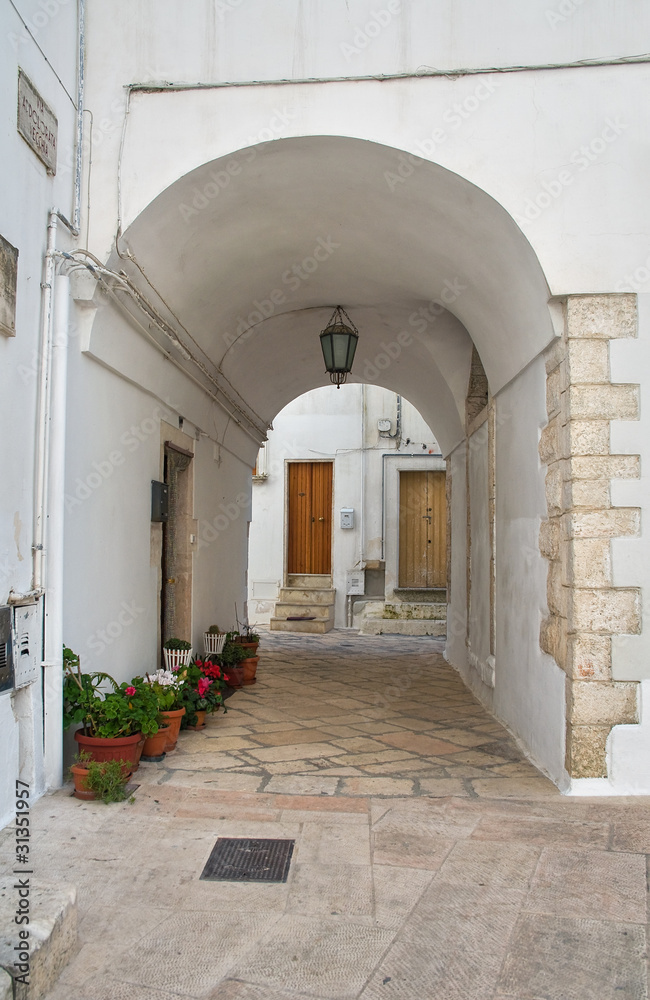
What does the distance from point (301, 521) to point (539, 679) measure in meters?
9.31

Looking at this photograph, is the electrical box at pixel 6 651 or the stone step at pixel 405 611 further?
the stone step at pixel 405 611

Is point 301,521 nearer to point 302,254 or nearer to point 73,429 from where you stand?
point 302,254

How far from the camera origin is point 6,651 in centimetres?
310

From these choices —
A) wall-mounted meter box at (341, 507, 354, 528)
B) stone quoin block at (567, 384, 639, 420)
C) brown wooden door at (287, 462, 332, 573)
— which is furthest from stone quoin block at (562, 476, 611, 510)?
brown wooden door at (287, 462, 332, 573)

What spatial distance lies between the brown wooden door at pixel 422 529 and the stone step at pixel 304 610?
4.35ft

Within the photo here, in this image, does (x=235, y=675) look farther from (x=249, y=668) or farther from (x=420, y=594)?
(x=420, y=594)

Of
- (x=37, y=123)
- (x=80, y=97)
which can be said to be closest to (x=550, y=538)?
(x=37, y=123)

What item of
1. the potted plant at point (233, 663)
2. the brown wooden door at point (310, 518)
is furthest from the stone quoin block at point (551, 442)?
the brown wooden door at point (310, 518)

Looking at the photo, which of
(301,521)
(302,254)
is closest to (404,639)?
(301,521)

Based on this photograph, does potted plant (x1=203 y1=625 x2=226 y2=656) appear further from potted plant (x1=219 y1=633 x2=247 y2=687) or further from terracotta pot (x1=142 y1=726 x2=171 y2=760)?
terracotta pot (x1=142 y1=726 x2=171 y2=760)

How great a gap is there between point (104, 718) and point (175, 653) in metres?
1.63

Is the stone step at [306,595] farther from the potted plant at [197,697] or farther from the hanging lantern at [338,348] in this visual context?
the potted plant at [197,697]

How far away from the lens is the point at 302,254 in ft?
18.1

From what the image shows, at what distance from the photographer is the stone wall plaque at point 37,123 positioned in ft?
10.8
